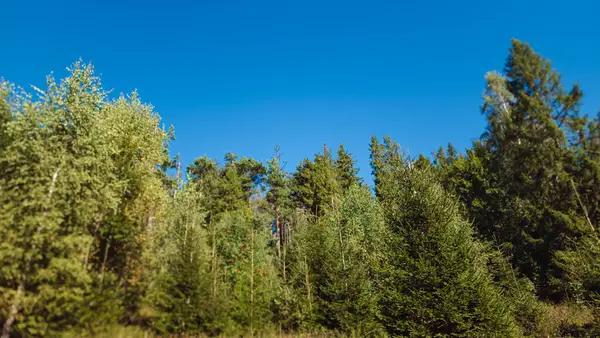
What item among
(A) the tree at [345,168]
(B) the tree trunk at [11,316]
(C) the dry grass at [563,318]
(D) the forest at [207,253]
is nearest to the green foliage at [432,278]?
(D) the forest at [207,253]

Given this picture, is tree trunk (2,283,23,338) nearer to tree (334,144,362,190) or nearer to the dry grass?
the dry grass

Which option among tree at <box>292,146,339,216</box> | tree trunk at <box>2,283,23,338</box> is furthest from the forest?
tree at <box>292,146,339,216</box>

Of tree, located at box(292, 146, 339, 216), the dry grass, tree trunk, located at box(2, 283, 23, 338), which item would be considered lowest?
the dry grass

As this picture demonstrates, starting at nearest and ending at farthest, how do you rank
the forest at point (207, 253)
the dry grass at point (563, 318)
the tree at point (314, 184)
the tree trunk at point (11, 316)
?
the tree trunk at point (11, 316)
the forest at point (207, 253)
the dry grass at point (563, 318)
the tree at point (314, 184)

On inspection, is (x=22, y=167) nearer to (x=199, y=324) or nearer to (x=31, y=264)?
(x=31, y=264)

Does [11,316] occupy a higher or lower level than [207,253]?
lower

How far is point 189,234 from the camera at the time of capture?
16000 millimetres

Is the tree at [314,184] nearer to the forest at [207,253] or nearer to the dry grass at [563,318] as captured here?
the forest at [207,253]

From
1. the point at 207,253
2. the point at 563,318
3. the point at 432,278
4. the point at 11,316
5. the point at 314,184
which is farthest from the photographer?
the point at 314,184

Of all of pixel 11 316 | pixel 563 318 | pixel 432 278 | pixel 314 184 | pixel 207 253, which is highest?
pixel 314 184

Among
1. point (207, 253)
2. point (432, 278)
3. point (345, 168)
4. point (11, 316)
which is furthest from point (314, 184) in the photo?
point (11, 316)

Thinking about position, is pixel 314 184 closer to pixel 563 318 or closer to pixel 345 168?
pixel 345 168

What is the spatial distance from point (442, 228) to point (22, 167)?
58.5 feet

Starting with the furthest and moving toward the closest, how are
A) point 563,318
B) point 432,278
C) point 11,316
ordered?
point 563,318 → point 432,278 → point 11,316
